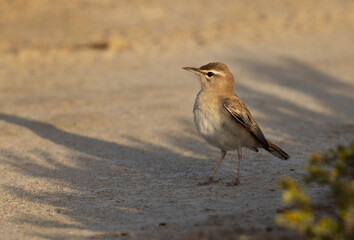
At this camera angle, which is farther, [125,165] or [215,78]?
[125,165]

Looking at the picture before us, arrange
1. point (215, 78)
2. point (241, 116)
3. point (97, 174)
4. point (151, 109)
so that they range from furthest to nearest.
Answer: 1. point (151, 109)
2. point (97, 174)
3. point (215, 78)
4. point (241, 116)

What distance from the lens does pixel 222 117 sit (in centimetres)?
718

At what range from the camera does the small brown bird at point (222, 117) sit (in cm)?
716

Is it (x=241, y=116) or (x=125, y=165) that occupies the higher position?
(x=241, y=116)

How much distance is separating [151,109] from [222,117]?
14.0ft

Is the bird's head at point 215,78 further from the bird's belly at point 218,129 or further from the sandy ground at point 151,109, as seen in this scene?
the sandy ground at point 151,109

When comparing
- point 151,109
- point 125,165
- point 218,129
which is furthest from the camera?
point 151,109

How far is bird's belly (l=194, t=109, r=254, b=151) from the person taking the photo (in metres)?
7.13

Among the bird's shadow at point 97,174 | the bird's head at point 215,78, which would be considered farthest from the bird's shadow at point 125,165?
the bird's head at point 215,78

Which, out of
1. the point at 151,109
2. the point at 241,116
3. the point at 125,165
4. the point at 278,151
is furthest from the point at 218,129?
the point at 151,109

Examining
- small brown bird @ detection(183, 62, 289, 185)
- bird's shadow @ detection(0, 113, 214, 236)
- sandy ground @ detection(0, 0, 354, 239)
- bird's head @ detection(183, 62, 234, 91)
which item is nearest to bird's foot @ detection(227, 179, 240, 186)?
small brown bird @ detection(183, 62, 289, 185)

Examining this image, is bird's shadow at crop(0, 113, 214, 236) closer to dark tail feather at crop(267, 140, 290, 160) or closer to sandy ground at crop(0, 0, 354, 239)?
sandy ground at crop(0, 0, 354, 239)

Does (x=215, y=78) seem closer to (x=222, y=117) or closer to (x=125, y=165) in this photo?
(x=222, y=117)

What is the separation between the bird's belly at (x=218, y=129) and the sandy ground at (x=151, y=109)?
58 cm
